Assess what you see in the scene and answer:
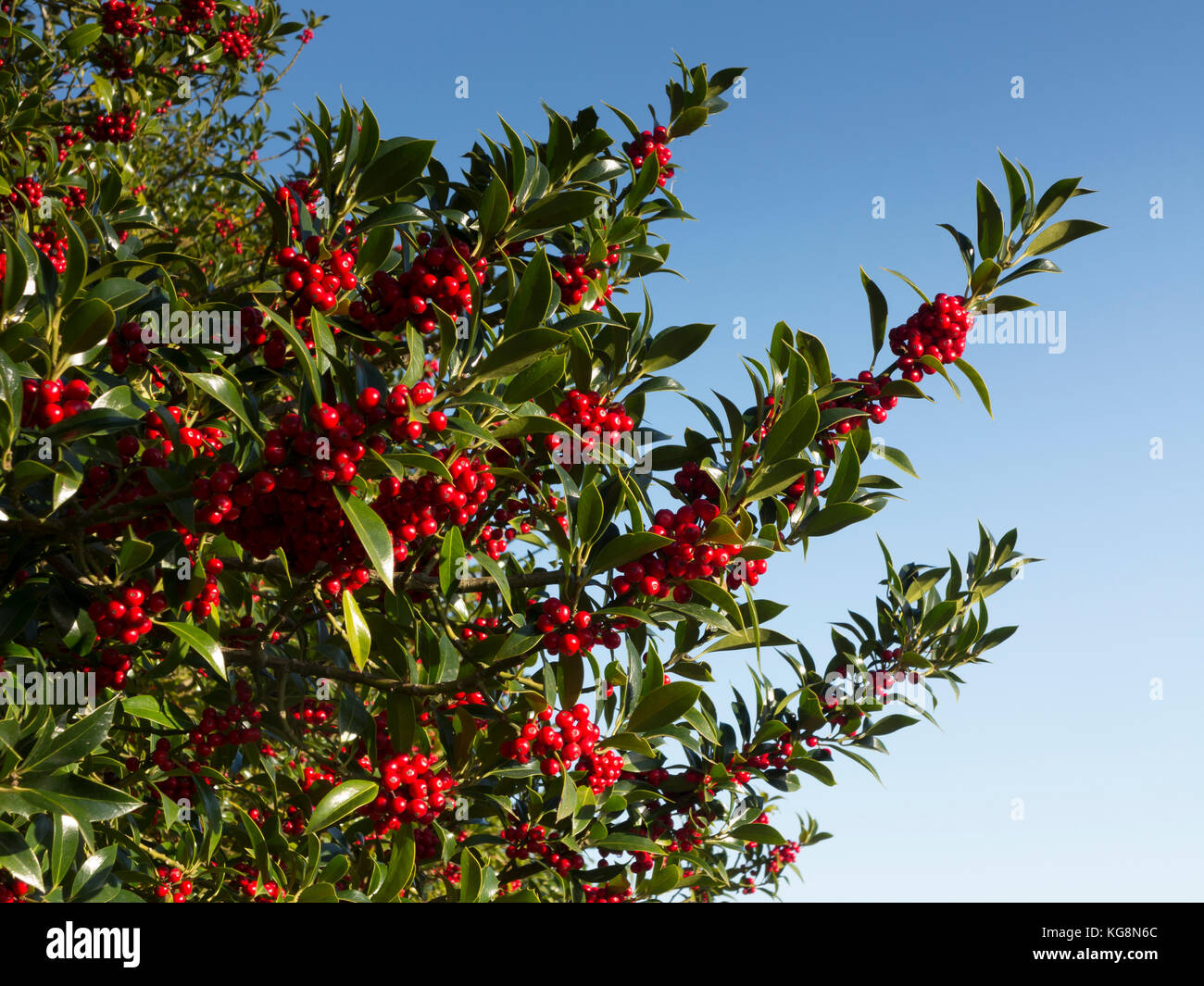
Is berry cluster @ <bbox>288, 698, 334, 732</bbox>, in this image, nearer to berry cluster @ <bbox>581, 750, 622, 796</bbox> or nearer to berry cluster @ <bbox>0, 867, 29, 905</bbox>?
berry cluster @ <bbox>0, 867, 29, 905</bbox>

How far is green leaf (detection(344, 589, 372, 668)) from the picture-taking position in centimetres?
229

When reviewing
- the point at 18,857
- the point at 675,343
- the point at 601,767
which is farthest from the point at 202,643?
the point at 675,343

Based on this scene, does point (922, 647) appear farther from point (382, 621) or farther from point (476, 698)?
point (382, 621)

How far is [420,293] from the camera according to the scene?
8.45ft

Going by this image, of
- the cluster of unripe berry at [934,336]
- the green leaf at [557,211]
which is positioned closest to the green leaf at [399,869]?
the green leaf at [557,211]

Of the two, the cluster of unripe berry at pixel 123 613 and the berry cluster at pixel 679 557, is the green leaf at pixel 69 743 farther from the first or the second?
the berry cluster at pixel 679 557

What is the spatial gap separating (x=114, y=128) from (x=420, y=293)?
3999 millimetres

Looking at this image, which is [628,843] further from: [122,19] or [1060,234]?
[122,19]

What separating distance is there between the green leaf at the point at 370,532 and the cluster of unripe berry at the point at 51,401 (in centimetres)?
67

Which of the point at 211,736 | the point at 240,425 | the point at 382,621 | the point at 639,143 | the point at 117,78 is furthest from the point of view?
the point at 117,78
